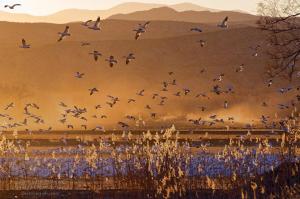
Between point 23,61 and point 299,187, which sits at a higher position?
point 23,61

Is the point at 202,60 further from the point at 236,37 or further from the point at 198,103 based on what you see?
the point at 198,103

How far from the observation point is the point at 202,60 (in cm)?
10662

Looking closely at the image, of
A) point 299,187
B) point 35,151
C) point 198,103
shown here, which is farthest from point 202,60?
point 299,187

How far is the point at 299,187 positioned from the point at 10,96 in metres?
66.9

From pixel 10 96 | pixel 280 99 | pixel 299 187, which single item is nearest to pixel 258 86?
pixel 280 99

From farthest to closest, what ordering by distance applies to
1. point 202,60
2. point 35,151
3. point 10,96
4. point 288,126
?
point 202,60
point 10,96
point 35,151
point 288,126

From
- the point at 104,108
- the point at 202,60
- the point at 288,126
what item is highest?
the point at 202,60

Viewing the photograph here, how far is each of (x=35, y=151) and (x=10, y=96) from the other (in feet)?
153

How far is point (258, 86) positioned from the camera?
280ft

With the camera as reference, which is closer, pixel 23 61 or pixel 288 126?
pixel 288 126

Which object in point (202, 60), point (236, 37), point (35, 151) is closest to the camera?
point (35, 151)

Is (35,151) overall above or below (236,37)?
below

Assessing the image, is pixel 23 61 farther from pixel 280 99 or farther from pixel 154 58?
pixel 280 99

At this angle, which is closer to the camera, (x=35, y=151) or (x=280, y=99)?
(x=35, y=151)
